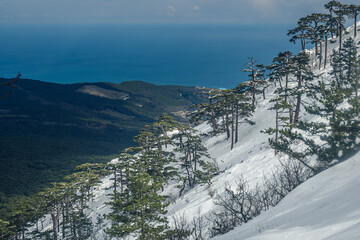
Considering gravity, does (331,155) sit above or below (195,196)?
above

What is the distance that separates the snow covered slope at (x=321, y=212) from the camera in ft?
18.1

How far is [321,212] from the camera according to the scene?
6645 mm

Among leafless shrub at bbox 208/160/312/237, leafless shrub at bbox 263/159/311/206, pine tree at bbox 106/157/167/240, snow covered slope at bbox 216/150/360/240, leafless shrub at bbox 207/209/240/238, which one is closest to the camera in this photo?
snow covered slope at bbox 216/150/360/240

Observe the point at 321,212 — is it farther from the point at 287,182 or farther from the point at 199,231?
the point at 199,231

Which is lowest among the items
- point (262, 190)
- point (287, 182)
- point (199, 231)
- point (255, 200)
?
point (199, 231)

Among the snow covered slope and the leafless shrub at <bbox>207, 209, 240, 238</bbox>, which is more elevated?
the snow covered slope

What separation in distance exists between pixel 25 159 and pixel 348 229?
486ft

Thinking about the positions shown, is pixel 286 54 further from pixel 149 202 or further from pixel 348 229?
pixel 348 229

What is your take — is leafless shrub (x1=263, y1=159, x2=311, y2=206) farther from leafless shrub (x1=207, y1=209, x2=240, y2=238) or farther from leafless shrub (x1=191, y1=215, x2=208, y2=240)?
leafless shrub (x1=191, y1=215, x2=208, y2=240)

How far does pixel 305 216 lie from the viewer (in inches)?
269

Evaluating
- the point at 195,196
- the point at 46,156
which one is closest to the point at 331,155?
the point at 195,196

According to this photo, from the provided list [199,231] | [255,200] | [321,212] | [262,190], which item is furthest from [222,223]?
[321,212]

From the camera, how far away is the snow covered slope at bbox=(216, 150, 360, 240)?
552 cm

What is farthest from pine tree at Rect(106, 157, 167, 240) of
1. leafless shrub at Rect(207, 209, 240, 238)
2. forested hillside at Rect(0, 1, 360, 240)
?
leafless shrub at Rect(207, 209, 240, 238)
